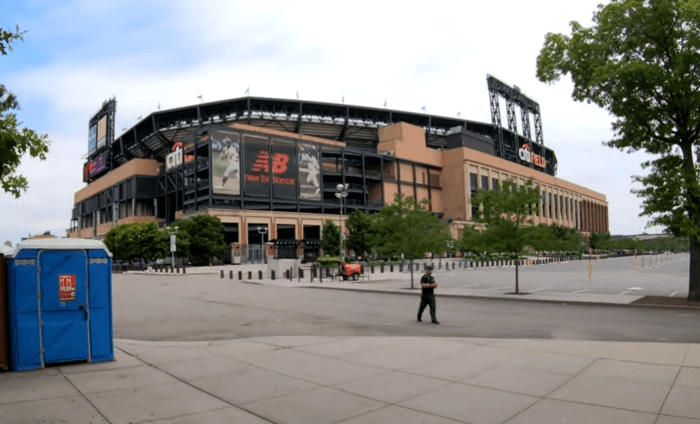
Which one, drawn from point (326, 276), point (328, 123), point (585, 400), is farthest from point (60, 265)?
point (328, 123)

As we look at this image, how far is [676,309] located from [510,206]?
8.33 m

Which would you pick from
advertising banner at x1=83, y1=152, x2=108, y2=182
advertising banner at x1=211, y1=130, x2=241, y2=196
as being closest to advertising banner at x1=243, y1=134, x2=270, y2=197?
advertising banner at x1=211, y1=130, x2=241, y2=196

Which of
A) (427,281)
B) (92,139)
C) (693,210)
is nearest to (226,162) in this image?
(92,139)

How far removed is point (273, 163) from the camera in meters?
83.8

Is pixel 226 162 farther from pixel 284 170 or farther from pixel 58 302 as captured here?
pixel 58 302

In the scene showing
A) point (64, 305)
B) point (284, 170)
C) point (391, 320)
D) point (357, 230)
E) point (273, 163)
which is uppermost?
point (273, 163)

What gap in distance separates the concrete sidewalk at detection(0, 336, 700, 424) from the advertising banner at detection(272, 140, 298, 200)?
7495 cm

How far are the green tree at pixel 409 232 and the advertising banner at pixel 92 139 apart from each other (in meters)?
114

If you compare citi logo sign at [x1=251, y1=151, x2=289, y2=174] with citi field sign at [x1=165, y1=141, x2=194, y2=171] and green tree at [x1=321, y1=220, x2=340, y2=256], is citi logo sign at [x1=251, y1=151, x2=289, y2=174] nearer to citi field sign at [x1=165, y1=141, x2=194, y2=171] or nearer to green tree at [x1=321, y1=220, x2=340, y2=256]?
citi field sign at [x1=165, y1=141, x2=194, y2=171]

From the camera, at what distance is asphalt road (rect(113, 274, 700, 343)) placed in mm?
11875

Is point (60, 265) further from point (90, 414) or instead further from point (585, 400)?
point (585, 400)

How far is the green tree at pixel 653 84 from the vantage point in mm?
17562

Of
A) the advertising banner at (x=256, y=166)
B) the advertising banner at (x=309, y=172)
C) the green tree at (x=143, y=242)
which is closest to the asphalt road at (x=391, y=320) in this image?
the green tree at (x=143, y=242)

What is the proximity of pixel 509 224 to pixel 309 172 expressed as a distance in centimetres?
6740
